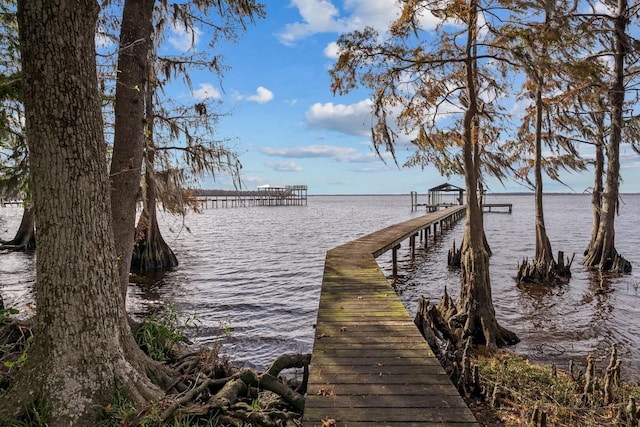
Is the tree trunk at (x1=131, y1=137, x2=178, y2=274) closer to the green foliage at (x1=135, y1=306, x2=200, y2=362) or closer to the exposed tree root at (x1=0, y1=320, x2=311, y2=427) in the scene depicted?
the green foliage at (x1=135, y1=306, x2=200, y2=362)

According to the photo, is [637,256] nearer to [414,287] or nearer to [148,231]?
[414,287]

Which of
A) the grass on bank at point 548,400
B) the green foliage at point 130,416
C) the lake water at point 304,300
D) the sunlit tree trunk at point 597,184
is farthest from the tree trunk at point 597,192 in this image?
the green foliage at point 130,416

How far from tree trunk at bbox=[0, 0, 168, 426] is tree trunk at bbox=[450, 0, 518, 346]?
5.89 meters

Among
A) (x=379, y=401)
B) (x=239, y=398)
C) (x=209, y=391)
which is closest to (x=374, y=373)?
(x=379, y=401)

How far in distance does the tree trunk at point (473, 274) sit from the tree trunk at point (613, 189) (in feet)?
26.9

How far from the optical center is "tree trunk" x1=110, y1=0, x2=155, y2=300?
14.8ft

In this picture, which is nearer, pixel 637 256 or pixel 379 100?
pixel 379 100

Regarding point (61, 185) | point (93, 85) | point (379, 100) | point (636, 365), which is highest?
point (379, 100)

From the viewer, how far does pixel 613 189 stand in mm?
14016

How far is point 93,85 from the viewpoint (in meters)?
3.26

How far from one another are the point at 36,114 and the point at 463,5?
7.04m

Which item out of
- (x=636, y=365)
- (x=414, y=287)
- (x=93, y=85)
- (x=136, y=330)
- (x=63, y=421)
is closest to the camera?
(x=63, y=421)

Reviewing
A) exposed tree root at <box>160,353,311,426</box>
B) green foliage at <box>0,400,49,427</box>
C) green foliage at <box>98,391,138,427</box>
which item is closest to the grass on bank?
exposed tree root at <box>160,353,311,426</box>

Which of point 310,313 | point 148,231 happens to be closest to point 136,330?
point 310,313
